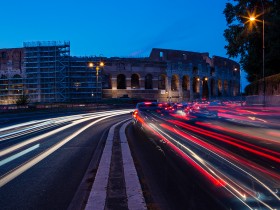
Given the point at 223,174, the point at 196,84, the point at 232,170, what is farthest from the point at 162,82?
the point at 223,174

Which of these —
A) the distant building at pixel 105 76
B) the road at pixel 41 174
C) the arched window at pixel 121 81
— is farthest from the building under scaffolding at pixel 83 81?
the road at pixel 41 174

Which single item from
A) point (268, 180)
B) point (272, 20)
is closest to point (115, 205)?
point (268, 180)

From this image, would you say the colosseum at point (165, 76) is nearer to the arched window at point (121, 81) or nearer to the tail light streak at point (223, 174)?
the arched window at point (121, 81)

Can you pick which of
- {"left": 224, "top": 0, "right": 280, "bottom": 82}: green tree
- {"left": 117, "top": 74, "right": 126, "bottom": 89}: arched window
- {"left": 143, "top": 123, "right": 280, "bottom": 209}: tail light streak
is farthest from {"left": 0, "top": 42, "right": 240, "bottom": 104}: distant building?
{"left": 143, "top": 123, "right": 280, "bottom": 209}: tail light streak

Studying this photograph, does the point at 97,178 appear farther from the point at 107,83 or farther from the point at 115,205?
the point at 107,83

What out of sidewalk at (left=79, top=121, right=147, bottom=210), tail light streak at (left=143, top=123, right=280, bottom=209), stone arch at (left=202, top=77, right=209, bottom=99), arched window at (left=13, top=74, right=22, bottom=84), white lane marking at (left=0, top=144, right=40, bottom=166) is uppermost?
arched window at (left=13, top=74, right=22, bottom=84)

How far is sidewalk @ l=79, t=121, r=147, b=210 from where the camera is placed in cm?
504

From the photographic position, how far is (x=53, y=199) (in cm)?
541

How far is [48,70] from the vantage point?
211ft

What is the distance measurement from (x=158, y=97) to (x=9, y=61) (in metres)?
32.1

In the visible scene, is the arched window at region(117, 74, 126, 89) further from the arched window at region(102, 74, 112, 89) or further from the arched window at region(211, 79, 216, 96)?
the arched window at region(211, 79, 216, 96)

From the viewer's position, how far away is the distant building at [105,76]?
210 ft

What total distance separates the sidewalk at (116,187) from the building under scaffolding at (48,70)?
55.9m

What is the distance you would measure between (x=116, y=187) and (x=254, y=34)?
42387 mm
